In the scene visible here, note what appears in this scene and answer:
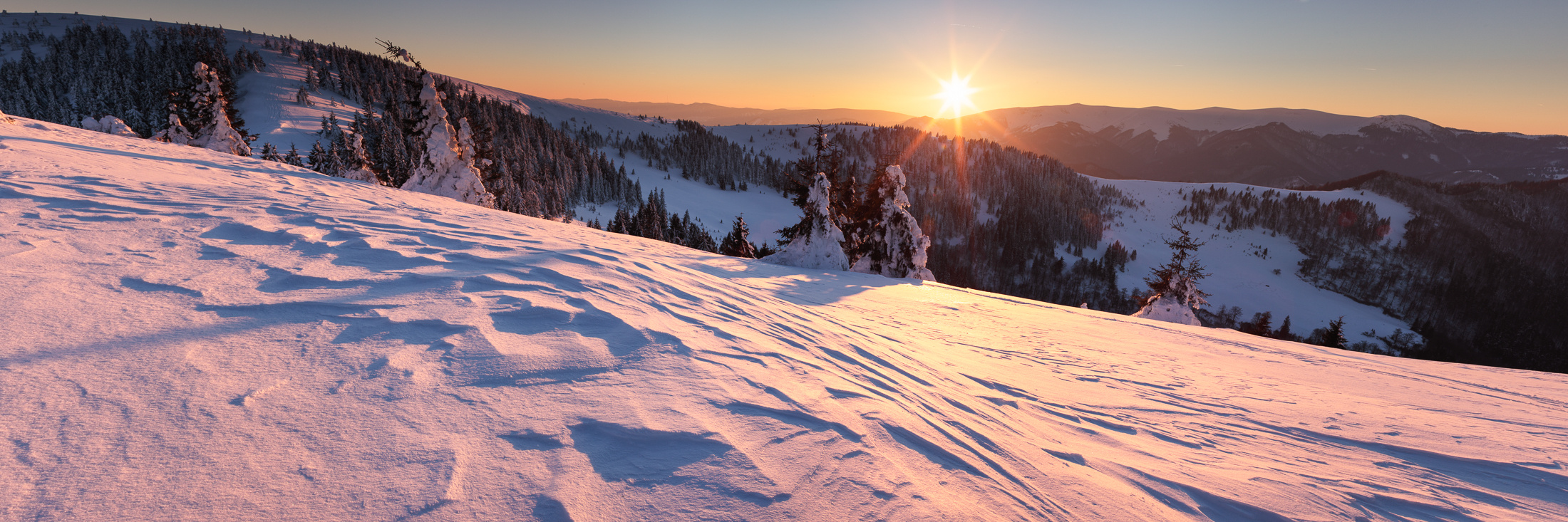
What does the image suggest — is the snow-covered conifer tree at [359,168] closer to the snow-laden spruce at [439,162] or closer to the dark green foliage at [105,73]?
the snow-laden spruce at [439,162]

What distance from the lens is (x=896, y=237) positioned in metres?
20.8

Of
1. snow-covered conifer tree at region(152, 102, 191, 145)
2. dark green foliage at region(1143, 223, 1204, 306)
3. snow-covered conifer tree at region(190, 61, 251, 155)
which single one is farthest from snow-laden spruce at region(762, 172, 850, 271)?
snow-covered conifer tree at region(152, 102, 191, 145)

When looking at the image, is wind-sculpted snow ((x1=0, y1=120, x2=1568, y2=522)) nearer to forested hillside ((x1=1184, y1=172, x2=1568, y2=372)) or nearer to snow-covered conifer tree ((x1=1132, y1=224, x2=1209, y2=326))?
snow-covered conifer tree ((x1=1132, y1=224, x2=1209, y2=326))

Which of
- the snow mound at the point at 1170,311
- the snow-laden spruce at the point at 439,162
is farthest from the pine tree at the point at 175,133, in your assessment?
the snow mound at the point at 1170,311

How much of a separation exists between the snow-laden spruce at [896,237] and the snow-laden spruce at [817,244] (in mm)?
4363

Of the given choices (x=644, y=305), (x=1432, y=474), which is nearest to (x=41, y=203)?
(x=644, y=305)

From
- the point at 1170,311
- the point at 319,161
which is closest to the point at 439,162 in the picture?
the point at 1170,311

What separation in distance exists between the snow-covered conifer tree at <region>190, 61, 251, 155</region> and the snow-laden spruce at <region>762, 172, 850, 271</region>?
3276 cm

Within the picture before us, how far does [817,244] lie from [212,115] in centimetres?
3651

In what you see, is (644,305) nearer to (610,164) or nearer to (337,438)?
(337,438)

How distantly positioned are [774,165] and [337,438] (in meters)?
120

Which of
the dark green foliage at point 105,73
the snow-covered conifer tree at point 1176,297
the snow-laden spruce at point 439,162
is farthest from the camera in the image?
the dark green foliage at point 105,73

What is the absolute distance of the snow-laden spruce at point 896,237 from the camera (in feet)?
66.9

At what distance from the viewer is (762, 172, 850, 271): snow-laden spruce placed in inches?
594
